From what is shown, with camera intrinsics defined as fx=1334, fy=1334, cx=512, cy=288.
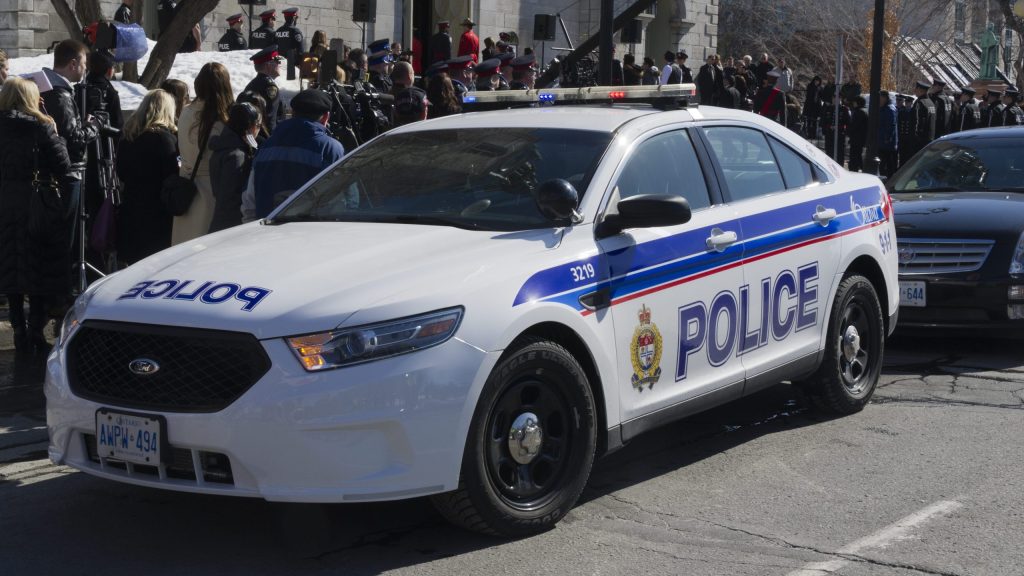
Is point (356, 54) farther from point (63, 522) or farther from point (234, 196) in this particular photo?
point (63, 522)

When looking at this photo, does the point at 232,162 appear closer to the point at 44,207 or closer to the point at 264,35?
the point at 44,207

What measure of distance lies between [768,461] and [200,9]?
9.66 m

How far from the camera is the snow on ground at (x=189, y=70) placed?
1202 cm

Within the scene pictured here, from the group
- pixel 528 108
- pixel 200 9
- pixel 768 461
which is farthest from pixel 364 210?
pixel 200 9

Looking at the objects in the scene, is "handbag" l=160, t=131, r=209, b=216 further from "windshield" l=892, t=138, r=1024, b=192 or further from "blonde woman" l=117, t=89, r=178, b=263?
"windshield" l=892, t=138, r=1024, b=192

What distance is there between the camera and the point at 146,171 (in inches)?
351

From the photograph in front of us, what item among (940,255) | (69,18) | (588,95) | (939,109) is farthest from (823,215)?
(939,109)

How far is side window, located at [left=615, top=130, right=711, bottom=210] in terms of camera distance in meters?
5.86

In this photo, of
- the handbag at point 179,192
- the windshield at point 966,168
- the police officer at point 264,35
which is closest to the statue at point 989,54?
the police officer at point 264,35

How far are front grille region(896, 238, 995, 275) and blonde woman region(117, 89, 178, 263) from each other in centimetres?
500

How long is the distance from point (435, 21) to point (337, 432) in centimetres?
3004

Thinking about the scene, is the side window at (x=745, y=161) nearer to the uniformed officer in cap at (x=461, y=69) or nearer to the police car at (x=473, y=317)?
the police car at (x=473, y=317)

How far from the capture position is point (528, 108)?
6684 mm

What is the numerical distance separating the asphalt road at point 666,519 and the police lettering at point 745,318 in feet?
1.90
